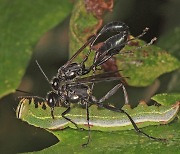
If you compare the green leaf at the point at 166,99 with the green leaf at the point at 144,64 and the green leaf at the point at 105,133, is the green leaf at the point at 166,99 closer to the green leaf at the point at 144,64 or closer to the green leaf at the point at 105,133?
the green leaf at the point at 105,133

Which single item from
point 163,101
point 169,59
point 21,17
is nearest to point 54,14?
point 21,17

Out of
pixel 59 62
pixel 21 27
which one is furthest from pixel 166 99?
pixel 59 62

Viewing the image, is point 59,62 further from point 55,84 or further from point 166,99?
point 166,99

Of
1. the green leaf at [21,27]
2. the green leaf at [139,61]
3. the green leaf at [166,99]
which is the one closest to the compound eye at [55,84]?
the green leaf at [139,61]

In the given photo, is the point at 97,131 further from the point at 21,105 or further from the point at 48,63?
the point at 48,63

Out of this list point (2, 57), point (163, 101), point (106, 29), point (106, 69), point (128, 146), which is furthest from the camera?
point (2, 57)

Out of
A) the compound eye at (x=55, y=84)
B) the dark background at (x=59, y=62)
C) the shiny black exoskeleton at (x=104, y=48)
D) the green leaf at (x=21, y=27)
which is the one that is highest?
the green leaf at (x=21, y=27)
